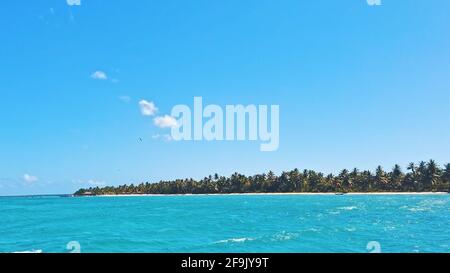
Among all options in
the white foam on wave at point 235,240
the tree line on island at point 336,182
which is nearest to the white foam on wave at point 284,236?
the white foam on wave at point 235,240

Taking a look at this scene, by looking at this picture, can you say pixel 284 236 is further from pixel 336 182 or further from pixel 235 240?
pixel 336 182

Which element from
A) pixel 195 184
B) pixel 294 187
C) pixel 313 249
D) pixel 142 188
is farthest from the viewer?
pixel 142 188

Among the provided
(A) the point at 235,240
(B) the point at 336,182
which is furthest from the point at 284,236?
(B) the point at 336,182

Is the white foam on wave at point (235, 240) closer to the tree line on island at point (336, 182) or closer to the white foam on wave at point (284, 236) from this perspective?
the white foam on wave at point (284, 236)

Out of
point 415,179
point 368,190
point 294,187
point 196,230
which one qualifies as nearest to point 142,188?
point 294,187

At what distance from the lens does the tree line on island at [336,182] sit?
81000 millimetres

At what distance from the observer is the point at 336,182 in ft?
313

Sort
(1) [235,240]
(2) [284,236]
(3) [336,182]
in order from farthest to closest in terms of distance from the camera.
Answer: (3) [336,182]
(2) [284,236]
(1) [235,240]
